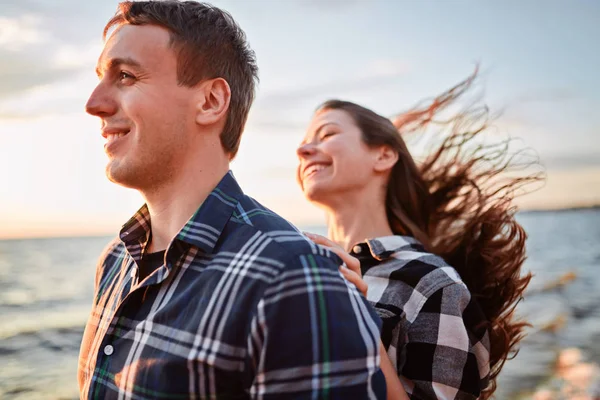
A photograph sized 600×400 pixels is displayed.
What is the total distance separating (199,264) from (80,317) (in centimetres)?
954

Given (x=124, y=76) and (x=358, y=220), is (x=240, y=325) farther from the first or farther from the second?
(x=358, y=220)

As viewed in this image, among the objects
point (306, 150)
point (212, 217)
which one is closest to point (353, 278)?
point (212, 217)

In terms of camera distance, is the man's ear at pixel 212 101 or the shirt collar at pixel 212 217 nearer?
the shirt collar at pixel 212 217

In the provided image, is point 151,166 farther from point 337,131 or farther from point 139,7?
point 337,131

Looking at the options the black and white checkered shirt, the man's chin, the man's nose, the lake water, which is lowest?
the lake water

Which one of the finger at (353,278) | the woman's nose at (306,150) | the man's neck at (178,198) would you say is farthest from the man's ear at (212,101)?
the woman's nose at (306,150)

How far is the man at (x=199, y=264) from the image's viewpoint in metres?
1.43

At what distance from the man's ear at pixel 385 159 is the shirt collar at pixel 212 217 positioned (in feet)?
4.55

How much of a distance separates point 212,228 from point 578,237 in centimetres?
1969

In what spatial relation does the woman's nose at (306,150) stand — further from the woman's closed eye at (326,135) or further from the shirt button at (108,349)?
the shirt button at (108,349)

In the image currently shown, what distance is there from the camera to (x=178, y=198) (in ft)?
5.95

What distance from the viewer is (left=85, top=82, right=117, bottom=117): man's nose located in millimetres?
1779

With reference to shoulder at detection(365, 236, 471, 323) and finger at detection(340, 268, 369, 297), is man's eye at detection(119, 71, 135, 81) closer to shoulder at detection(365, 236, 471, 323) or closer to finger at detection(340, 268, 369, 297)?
finger at detection(340, 268, 369, 297)

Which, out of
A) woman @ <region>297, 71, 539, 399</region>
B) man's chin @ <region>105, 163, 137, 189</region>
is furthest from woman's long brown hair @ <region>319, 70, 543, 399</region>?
man's chin @ <region>105, 163, 137, 189</region>
